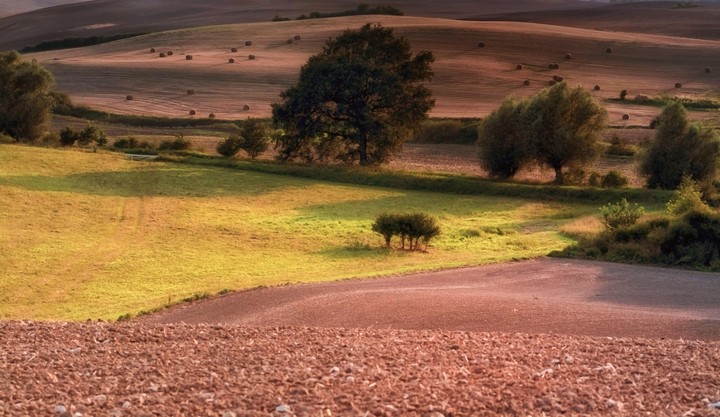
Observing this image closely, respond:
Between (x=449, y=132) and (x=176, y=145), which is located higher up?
(x=449, y=132)

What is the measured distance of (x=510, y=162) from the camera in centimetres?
5106

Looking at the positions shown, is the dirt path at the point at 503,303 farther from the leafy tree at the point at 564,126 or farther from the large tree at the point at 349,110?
the large tree at the point at 349,110

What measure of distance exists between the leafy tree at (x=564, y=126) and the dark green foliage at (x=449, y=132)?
17.4 metres

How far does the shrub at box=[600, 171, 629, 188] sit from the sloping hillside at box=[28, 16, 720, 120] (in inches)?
948

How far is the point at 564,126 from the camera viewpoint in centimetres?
5031

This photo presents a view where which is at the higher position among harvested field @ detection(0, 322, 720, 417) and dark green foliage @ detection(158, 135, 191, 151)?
harvested field @ detection(0, 322, 720, 417)

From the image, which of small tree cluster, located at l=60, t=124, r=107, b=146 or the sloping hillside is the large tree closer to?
small tree cluster, located at l=60, t=124, r=107, b=146

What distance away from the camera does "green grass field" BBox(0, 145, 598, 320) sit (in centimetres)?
2442

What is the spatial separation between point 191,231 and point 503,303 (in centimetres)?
1676

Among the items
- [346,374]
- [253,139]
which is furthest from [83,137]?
[346,374]

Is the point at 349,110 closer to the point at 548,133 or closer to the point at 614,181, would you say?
the point at 548,133

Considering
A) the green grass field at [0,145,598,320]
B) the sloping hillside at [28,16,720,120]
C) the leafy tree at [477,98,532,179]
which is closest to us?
the green grass field at [0,145,598,320]

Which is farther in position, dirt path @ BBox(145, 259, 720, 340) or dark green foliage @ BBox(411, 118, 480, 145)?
dark green foliage @ BBox(411, 118, 480, 145)

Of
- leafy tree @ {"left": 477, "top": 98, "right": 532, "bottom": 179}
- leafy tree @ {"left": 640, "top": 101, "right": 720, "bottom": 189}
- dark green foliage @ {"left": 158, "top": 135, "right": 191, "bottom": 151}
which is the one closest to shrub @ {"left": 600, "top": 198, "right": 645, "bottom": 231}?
leafy tree @ {"left": 640, "top": 101, "right": 720, "bottom": 189}
